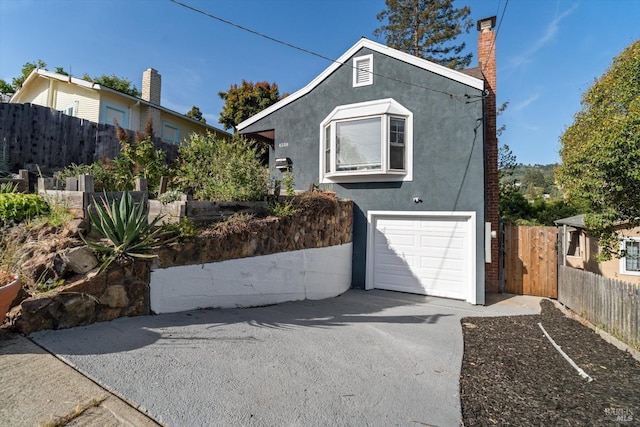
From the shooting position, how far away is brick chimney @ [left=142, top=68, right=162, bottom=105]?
1644 cm

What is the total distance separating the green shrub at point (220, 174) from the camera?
6.32 meters

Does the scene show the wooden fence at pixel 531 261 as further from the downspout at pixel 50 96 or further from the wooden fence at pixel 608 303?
the downspout at pixel 50 96

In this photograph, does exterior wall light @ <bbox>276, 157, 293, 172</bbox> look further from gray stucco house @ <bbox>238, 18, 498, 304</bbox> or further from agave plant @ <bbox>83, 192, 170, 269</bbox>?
agave plant @ <bbox>83, 192, 170, 269</bbox>

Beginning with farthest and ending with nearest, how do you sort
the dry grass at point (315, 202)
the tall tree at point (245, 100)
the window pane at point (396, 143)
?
the tall tree at point (245, 100) < the window pane at point (396, 143) < the dry grass at point (315, 202)

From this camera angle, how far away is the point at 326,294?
823 centimetres

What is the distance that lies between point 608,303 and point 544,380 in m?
3.01

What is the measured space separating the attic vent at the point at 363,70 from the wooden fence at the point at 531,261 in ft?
20.7

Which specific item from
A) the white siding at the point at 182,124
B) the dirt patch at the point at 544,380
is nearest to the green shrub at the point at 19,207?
the dirt patch at the point at 544,380

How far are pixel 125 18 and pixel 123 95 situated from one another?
8108mm

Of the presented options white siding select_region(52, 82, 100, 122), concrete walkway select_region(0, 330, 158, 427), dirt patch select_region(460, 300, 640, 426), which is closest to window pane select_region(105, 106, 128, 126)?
white siding select_region(52, 82, 100, 122)

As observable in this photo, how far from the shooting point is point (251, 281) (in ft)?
20.1

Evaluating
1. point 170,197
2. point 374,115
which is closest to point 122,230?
point 170,197

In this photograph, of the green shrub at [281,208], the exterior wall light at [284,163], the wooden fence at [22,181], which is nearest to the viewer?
the wooden fence at [22,181]

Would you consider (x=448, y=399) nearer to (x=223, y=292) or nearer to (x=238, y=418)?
(x=238, y=418)
